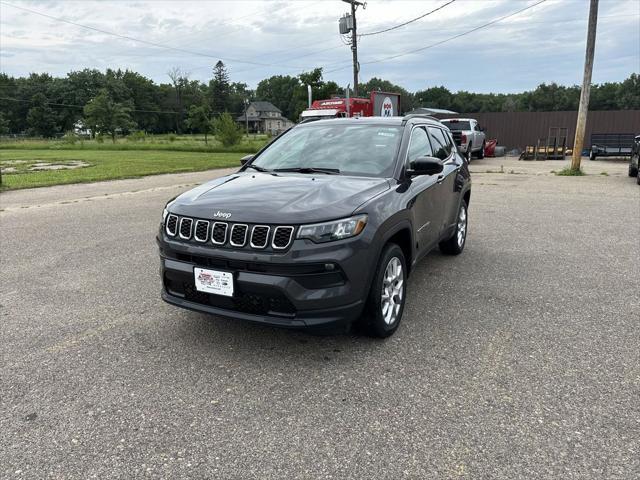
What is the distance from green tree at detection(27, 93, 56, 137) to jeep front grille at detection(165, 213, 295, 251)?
337 feet

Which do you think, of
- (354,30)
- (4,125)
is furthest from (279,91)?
(354,30)

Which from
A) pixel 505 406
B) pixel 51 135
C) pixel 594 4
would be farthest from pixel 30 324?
pixel 51 135

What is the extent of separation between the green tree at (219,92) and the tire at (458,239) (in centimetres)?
10627

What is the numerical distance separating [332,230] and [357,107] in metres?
18.8

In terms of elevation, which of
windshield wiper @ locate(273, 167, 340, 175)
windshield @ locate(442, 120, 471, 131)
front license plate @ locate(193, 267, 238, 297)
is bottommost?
front license plate @ locate(193, 267, 238, 297)

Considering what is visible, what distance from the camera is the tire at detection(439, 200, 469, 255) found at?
5.98 m

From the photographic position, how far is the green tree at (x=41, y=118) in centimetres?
9094

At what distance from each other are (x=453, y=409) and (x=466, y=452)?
38 centimetres

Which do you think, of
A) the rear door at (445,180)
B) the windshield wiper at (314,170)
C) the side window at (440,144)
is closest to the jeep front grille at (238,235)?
the windshield wiper at (314,170)

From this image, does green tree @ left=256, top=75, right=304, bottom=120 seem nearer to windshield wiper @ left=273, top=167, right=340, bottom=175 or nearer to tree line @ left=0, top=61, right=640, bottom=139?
tree line @ left=0, top=61, right=640, bottom=139

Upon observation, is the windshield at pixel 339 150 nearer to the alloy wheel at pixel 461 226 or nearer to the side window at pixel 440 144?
the side window at pixel 440 144

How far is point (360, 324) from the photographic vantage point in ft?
11.7

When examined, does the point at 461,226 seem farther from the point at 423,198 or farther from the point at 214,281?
the point at 214,281

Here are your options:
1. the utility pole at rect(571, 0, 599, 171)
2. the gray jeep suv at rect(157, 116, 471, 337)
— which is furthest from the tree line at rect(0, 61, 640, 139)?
the gray jeep suv at rect(157, 116, 471, 337)
